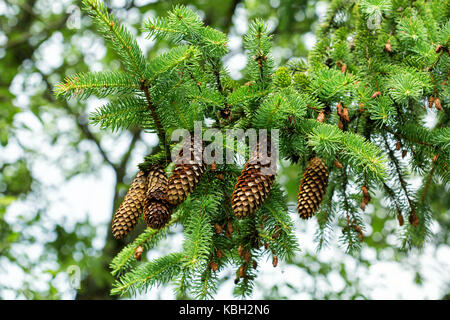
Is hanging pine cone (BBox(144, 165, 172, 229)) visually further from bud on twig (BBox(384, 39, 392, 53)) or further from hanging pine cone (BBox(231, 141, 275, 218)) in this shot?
bud on twig (BBox(384, 39, 392, 53))

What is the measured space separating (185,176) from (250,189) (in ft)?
0.73

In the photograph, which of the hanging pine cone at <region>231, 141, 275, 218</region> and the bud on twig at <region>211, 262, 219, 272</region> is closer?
the hanging pine cone at <region>231, 141, 275, 218</region>

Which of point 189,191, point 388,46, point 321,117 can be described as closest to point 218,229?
point 189,191

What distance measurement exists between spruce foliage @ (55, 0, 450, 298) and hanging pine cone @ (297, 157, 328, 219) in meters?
0.06

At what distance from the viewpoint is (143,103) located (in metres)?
1.38

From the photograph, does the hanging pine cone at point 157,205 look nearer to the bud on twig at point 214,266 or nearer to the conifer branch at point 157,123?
the conifer branch at point 157,123

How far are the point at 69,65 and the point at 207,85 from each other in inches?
198

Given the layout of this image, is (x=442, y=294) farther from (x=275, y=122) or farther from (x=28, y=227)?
(x=28, y=227)

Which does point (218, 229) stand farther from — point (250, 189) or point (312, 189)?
point (312, 189)

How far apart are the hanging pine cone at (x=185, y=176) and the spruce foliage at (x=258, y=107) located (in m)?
0.09

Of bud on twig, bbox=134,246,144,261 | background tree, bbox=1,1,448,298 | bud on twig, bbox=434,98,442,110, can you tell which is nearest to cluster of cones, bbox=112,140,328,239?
bud on twig, bbox=134,246,144,261

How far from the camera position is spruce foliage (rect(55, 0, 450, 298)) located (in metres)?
1.30

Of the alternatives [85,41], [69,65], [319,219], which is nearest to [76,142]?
[69,65]
